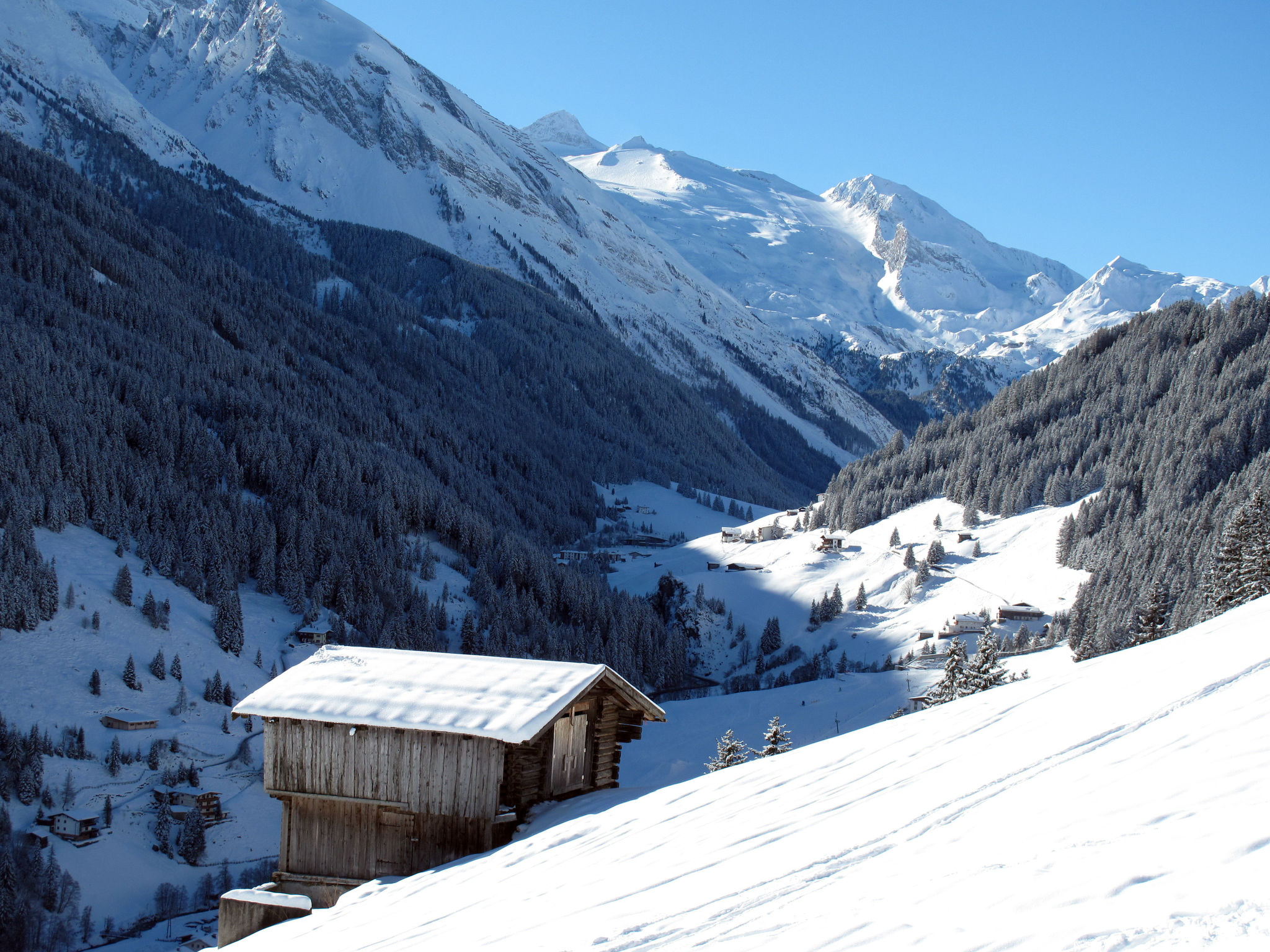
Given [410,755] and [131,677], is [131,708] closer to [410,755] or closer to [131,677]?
[131,677]

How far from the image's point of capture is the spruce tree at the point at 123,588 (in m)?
87.4

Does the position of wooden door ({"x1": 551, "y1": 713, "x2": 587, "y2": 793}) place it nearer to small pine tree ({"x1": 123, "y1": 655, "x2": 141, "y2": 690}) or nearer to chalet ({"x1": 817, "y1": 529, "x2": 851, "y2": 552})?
small pine tree ({"x1": 123, "y1": 655, "x2": 141, "y2": 690})

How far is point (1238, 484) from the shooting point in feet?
292

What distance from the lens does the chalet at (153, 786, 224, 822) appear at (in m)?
64.9

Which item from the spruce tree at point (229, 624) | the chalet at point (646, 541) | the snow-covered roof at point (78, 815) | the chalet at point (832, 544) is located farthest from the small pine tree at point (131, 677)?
the chalet at point (646, 541)

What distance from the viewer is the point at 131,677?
257ft

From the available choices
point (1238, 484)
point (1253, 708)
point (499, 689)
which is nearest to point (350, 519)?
point (1238, 484)

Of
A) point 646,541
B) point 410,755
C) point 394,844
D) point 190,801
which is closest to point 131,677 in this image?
point 190,801

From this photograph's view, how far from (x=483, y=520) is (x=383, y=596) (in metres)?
30.4

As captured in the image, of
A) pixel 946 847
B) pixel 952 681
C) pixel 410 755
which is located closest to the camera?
pixel 946 847

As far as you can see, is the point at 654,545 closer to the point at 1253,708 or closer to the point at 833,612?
the point at 833,612

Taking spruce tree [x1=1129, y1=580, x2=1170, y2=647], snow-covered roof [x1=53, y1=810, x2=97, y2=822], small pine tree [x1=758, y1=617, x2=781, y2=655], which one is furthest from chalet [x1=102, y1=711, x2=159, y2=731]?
spruce tree [x1=1129, y1=580, x2=1170, y2=647]

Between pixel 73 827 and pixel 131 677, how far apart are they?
61.3 ft

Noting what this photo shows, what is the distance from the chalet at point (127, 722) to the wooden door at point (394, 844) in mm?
62579
